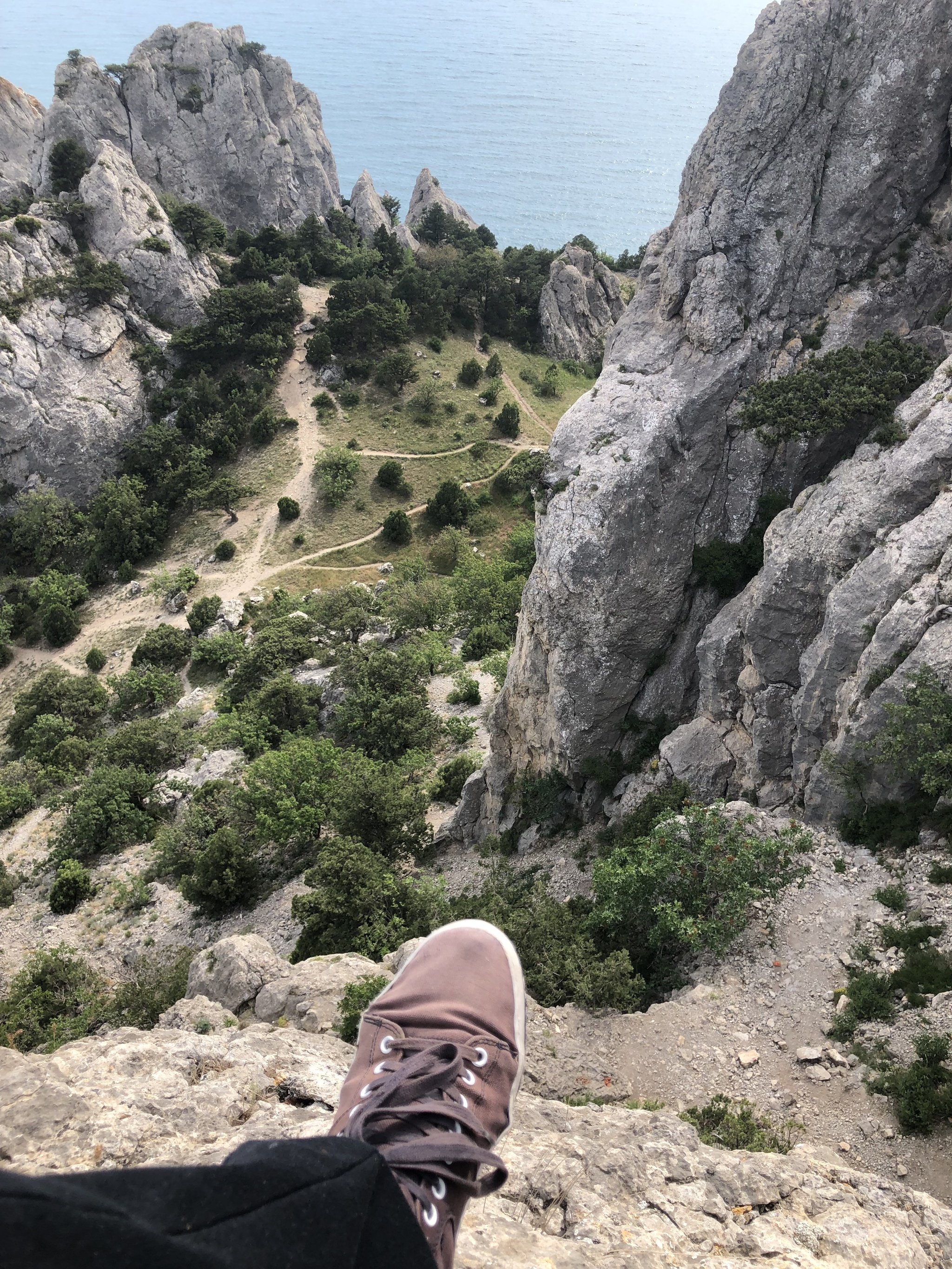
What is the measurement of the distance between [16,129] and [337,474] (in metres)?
68.1

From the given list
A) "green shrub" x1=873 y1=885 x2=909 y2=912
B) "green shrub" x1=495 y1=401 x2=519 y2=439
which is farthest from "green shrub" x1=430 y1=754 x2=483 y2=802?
"green shrub" x1=495 y1=401 x2=519 y2=439

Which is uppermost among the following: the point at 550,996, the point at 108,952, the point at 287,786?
the point at 550,996

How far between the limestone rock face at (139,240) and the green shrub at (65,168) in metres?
1.73

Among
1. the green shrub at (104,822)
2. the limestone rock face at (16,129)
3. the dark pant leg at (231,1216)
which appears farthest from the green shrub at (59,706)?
the limestone rock face at (16,129)

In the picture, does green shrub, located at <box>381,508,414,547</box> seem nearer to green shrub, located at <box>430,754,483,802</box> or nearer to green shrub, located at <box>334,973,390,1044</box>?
green shrub, located at <box>430,754,483,802</box>

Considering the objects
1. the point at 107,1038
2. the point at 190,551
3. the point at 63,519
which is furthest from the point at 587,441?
the point at 63,519

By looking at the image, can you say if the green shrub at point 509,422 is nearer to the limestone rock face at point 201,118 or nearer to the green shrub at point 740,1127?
the limestone rock face at point 201,118

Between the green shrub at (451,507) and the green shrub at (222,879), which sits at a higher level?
the green shrub at (451,507)

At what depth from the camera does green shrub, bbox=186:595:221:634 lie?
52000mm

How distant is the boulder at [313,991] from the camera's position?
14.3m

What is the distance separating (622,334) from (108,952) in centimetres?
3087

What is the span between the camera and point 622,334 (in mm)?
27594

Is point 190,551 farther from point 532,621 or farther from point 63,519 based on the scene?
point 532,621

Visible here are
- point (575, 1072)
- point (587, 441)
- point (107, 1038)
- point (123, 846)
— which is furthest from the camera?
point (123, 846)
